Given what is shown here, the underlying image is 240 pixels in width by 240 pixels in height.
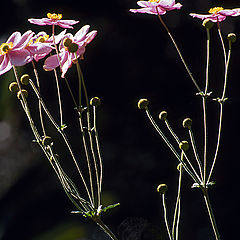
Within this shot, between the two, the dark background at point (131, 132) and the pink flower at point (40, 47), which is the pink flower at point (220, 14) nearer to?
the pink flower at point (40, 47)

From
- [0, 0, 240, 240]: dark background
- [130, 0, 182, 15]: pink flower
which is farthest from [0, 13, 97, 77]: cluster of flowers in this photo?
[0, 0, 240, 240]: dark background

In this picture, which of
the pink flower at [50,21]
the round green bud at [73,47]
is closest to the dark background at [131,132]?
the pink flower at [50,21]

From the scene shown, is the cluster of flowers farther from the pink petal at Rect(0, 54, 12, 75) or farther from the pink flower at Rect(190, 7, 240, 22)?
the pink flower at Rect(190, 7, 240, 22)

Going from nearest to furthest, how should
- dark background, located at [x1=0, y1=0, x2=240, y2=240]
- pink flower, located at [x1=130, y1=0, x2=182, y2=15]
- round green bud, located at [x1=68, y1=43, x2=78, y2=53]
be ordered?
round green bud, located at [x1=68, y1=43, x2=78, y2=53], pink flower, located at [x1=130, y1=0, x2=182, y2=15], dark background, located at [x1=0, y1=0, x2=240, y2=240]

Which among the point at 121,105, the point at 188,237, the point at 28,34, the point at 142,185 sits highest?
the point at 28,34

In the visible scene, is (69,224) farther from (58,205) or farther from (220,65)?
(220,65)

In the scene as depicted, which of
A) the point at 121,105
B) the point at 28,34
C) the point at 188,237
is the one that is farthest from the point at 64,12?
the point at 28,34

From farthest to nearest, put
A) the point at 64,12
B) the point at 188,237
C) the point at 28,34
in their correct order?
the point at 64,12, the point at 188,237, the point at 28,34
